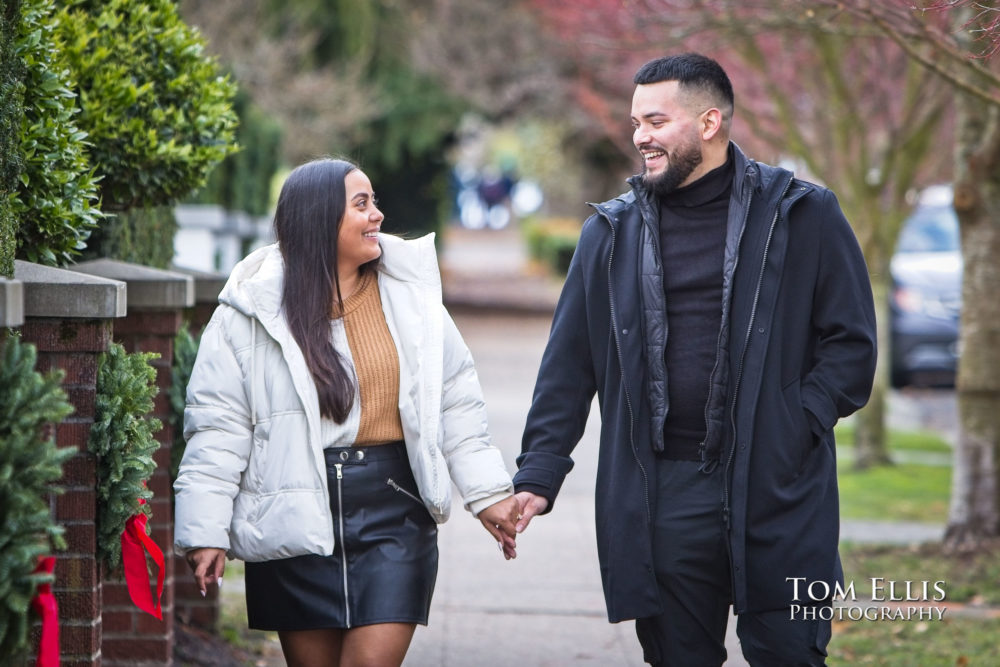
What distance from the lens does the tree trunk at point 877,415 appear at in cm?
1088

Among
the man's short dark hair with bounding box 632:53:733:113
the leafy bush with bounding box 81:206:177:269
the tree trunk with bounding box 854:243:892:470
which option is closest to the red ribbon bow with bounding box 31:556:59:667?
the man's short dark hair with bounding box 632:53:733:113

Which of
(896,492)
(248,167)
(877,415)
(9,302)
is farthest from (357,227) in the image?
(248,167)

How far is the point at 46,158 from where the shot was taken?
400 cm

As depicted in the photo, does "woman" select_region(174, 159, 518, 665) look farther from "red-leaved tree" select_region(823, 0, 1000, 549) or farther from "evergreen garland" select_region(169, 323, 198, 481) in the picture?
"red-leaved tree" select_region(823, 0, 1000, 549)

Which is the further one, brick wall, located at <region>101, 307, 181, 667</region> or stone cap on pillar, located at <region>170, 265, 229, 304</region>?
stone cap on pillar, located at <region>170, 265, 229, 304</region>

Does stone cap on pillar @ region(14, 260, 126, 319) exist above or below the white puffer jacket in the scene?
above

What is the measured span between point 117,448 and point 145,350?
1316mm

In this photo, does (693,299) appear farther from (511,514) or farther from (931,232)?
(931,232)

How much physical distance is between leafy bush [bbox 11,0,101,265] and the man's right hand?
5.02 ft

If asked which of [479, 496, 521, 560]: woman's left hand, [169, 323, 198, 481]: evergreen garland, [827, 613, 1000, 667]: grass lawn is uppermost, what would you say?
[169, 323, 198, 481]: evergreen garland

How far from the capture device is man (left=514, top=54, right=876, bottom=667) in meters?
3.75

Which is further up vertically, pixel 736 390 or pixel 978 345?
pixel 978 345

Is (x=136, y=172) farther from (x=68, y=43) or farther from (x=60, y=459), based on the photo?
(x=60, y=459)

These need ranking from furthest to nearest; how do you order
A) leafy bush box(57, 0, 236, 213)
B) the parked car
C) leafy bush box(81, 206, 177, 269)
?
the parked car < leafy bush box(81, 206, 177, 269) < leafy bush box(57, 0, 236, 213)
